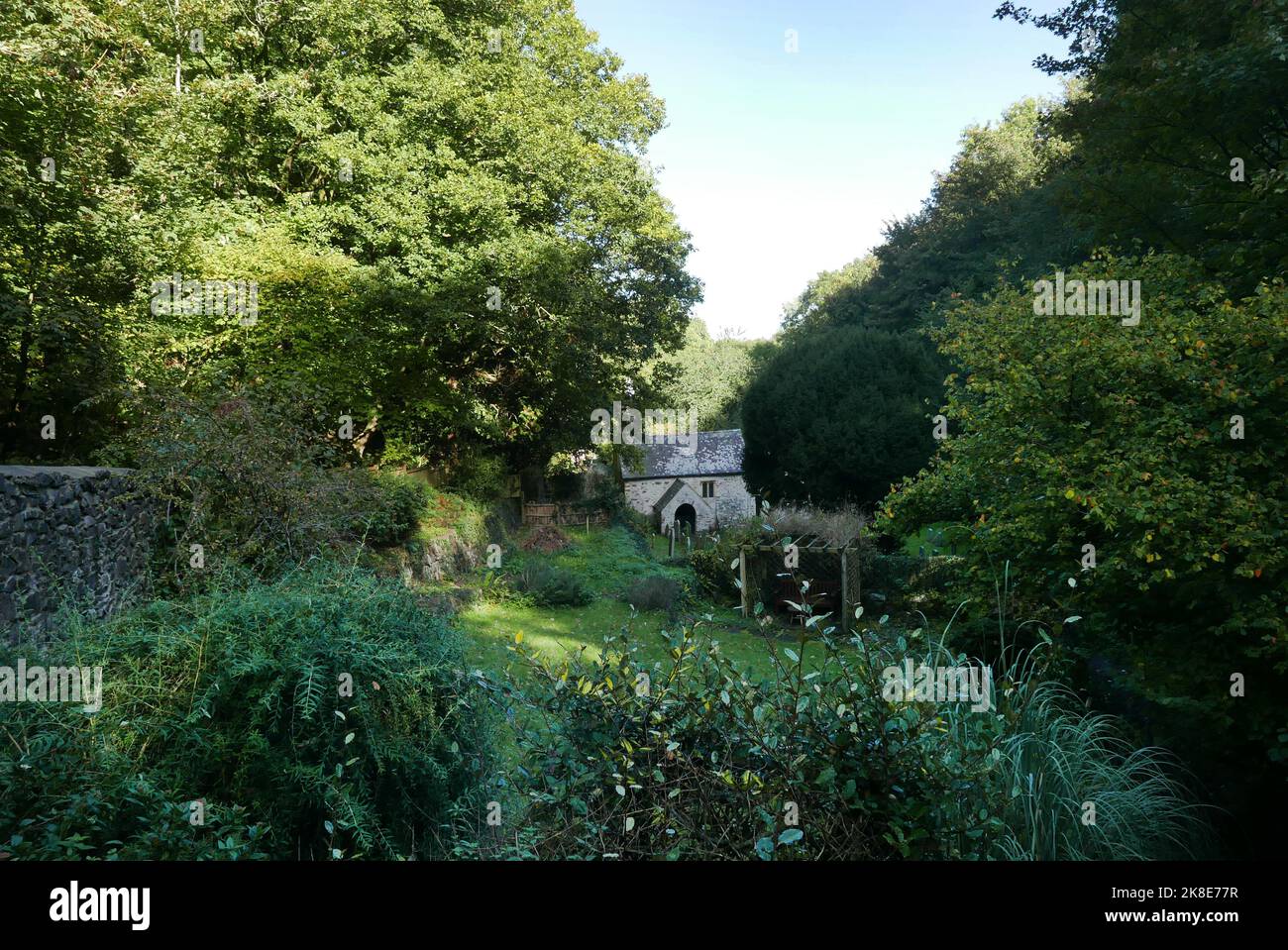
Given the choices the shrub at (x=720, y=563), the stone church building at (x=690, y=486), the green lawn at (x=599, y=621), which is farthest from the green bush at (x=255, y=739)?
the stone church building at (x=690, y=486)

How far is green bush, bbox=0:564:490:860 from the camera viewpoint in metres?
3.35

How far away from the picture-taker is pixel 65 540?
698 cm

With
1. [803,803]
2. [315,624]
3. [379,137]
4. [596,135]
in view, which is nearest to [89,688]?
[315,624]

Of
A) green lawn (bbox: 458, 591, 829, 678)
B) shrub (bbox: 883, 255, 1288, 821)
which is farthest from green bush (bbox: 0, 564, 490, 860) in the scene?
green lawn (bbox: 458, 591, 829, 678)

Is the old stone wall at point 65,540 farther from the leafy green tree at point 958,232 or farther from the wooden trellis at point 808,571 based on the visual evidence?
the leafy green tree at point 958,232

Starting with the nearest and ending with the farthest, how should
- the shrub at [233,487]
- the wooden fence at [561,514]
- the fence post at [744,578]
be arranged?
the shrub at [233,487] < the fence post at [744,578] < the wooden fence at [561,514]

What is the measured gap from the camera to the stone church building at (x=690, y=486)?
36.7 metres

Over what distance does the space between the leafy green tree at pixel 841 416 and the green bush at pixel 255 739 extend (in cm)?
1628

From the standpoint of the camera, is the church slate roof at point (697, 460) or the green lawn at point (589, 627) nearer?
the green lawn at point (589, 627)

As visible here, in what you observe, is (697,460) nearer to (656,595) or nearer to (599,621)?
(656,595)

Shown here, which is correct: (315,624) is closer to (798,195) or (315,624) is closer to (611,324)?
(798,195)

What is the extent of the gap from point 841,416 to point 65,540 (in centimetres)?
1695

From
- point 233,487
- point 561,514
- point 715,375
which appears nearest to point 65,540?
point 233,487
